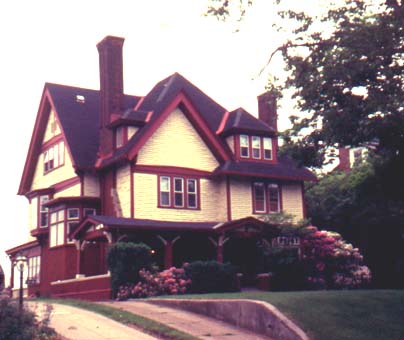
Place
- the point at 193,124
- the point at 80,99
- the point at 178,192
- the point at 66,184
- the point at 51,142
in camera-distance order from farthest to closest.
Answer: the point at 80,99
the point at 51,142
the point at 66,184
the point at 193,124
the point at 178,192

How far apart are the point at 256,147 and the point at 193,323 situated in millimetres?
19603

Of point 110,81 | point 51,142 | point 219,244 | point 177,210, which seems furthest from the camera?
point 51,142

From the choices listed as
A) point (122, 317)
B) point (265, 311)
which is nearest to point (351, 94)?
point (265, 311)

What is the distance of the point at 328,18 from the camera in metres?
21.8

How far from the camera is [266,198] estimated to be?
38.2m

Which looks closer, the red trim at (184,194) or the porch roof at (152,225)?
the porch roof at (152,225)

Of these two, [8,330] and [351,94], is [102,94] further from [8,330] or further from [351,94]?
[8,330]

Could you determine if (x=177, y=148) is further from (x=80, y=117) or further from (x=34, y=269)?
(x=34, y=269)

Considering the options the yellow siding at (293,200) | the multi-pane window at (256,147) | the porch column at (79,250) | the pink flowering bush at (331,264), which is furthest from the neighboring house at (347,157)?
the porch column at (79,250)

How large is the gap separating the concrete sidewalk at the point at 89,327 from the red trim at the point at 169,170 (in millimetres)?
12872

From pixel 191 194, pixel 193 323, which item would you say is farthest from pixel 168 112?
pixel 193 323

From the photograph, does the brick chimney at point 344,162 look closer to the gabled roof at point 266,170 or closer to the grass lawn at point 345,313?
the gabled roof at point 266,170

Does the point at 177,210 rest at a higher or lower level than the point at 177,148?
lower

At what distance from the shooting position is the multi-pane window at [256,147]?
38.3 metres
